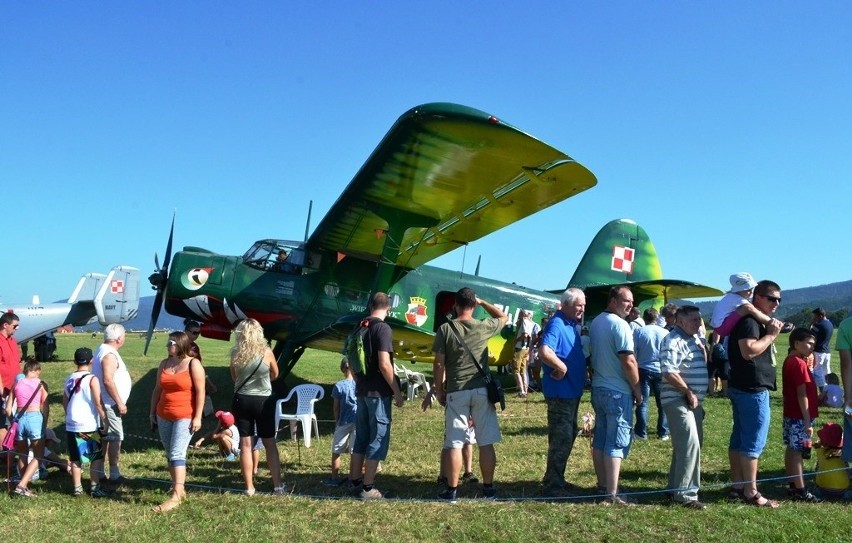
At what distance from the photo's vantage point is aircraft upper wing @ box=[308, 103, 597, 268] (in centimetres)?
639

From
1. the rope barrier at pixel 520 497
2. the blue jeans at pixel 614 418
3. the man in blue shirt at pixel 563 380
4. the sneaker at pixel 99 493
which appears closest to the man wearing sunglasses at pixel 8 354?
the rope barrier at pixel 520 497

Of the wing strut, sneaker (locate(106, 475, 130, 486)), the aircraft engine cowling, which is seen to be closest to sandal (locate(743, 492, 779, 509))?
sneaker (locate(106, 475, 130, 486))

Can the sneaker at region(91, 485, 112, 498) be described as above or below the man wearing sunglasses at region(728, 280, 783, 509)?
below

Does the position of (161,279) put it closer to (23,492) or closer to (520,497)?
(23,492)

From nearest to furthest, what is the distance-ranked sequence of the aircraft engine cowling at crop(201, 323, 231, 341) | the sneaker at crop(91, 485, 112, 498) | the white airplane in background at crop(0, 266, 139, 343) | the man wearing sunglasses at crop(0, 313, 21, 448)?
the sneaker at crop(91, 485, 112, 498), the man wearing sunglasses at crop(0, 313, 21, 448), the aircraft engine cowling at crop(201, 323, 231, 341), the white airplane in background at crop(0, 266, 139, 343)

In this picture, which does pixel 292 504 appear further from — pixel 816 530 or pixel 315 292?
pixel 315 292

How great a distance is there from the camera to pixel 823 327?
33.8 feet

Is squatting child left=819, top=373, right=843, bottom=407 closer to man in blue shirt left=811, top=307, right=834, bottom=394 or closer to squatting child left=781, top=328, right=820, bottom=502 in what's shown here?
man in blue shirt left=811, top=307, right=834, bottom=394

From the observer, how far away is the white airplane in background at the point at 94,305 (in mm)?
22109

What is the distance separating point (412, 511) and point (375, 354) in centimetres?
127

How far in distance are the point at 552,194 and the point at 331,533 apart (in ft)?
15.8

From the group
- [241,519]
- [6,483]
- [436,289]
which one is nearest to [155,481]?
[6,483]

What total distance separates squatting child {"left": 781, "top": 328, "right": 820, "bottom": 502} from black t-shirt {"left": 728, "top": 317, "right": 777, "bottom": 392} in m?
0.36

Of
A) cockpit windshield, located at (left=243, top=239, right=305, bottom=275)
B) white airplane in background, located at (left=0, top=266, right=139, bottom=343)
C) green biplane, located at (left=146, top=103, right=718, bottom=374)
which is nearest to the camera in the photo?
green biplane, located at (left=146, top=103, right=718, bottom=374)
